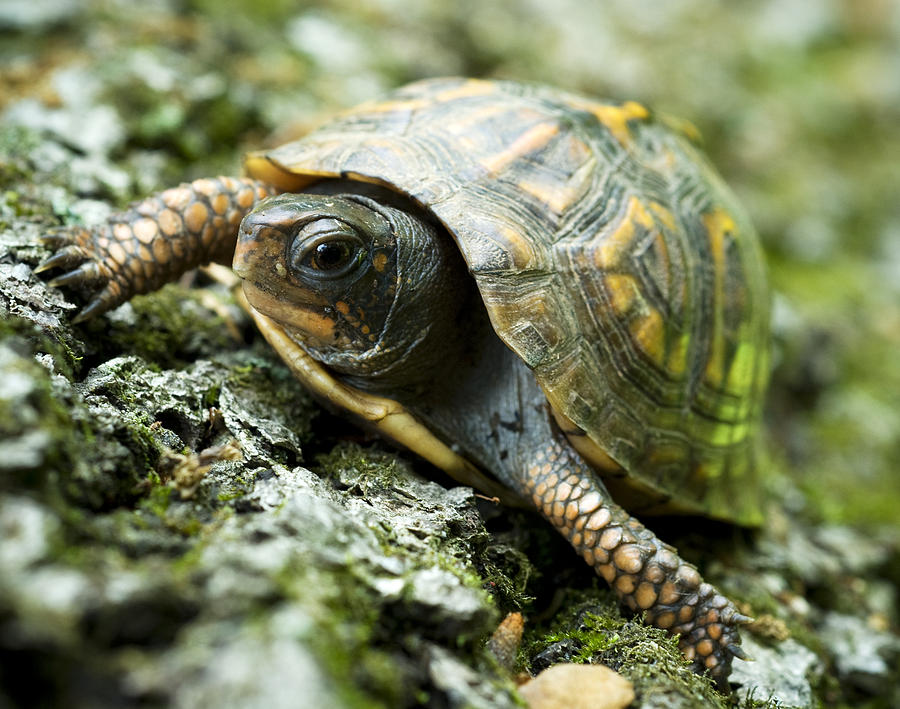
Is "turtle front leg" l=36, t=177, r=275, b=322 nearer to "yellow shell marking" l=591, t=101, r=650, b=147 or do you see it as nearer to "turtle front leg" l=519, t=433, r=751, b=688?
"yellow shell marking" l=591, t=101, r=650, b=147

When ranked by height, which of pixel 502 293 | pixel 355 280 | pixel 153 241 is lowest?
pixel 153 241

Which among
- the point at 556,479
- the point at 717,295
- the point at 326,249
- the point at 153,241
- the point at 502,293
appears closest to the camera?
the point at 326,249

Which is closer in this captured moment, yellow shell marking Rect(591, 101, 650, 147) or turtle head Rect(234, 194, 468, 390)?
turtle head Rect(234, 194, 468, 390)

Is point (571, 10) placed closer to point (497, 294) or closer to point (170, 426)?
point (497, 294)

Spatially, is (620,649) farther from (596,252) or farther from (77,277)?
(77,277)

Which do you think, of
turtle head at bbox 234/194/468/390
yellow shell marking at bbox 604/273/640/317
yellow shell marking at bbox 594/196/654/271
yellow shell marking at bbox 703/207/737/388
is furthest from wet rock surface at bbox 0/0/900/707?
yellow shell marking at bbox 594/196/654/271

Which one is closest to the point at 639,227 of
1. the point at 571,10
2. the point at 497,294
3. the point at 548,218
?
the point at 548,218

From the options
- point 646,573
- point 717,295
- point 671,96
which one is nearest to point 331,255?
point 646,573

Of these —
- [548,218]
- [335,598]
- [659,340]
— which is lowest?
[335,598]
